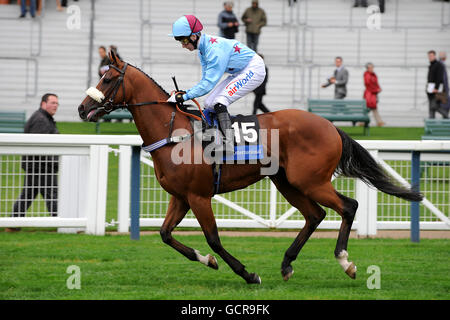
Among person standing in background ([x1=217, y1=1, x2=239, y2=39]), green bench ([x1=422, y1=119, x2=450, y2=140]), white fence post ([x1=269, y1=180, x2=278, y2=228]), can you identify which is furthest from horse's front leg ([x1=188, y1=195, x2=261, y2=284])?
person standing in background ([x1=217, y1=1, x2=239, y2=39])

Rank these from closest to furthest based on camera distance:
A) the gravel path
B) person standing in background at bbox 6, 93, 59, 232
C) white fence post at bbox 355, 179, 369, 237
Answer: person standing in background at bbox 6, 93, 59, 232
white fence post at bbox 355, 179, 369, 237
the gravel path

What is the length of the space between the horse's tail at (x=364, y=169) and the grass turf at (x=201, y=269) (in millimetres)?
635

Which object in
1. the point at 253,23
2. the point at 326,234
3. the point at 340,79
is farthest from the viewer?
the point at 253,23

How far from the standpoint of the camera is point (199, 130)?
20.2 feet

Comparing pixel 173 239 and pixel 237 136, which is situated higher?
pixel 237 136

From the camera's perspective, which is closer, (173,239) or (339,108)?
(173,239)

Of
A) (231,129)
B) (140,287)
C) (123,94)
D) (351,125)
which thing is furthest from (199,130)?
(351,125)

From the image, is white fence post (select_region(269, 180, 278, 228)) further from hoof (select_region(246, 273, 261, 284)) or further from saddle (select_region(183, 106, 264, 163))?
hoof (select_region(246, 273, 261, 284))

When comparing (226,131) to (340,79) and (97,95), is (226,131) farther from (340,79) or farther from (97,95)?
(340,79)

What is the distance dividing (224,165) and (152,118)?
0.64m

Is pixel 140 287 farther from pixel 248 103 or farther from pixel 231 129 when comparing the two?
pixel 248 103

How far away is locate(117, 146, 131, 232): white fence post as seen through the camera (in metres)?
8.52

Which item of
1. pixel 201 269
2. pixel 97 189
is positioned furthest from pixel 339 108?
pixel 201 269

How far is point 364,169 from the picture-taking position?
6695 mm
